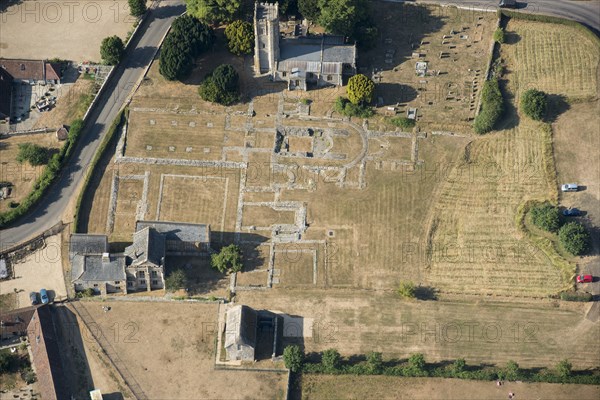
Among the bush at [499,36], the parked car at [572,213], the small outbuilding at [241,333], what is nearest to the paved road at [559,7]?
the bush at [499,36]

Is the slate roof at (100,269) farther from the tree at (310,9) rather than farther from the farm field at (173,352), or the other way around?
the tree at (310,9)

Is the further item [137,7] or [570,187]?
[137,7]

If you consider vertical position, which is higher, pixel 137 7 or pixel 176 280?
pixel 137 7

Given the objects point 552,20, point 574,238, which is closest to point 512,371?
point 574,238

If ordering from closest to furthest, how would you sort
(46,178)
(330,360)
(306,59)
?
1. (330,360)
2. (46,178)
3. (306,59)

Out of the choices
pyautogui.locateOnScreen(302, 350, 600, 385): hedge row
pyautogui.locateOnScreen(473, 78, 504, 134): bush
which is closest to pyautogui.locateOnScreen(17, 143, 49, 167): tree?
pyautogui.locateOnScreen(302, 350, 600, 385): hedge row

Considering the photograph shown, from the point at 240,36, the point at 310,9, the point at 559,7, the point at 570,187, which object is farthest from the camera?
the point at 559,7

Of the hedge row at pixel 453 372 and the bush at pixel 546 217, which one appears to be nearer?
the hedge row at pixel 453 372

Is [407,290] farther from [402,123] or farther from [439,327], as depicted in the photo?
[402,123]
